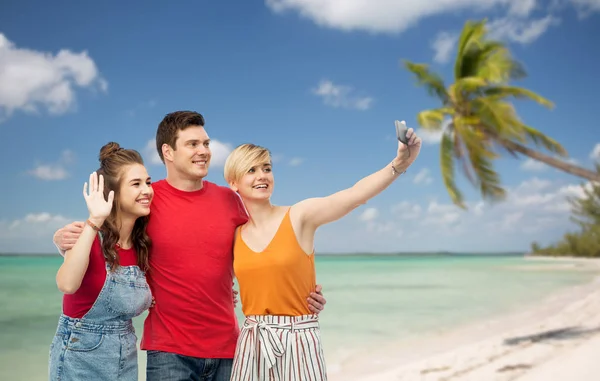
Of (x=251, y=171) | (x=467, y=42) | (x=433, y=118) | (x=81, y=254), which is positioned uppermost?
(x=467, y=42)

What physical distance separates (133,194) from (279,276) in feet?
2.55

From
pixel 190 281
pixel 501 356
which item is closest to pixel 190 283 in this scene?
pixel 190 281

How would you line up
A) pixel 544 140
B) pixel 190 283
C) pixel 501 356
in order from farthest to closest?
pixel 544 140
pixel 501 356
pixel 190 283

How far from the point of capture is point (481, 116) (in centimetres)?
1509

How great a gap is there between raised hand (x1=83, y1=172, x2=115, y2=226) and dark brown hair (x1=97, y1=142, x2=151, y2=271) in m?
0.15

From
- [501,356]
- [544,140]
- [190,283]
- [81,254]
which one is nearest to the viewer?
[81,254]

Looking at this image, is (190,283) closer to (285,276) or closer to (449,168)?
(285,276)

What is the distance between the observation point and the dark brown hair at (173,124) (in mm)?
3188

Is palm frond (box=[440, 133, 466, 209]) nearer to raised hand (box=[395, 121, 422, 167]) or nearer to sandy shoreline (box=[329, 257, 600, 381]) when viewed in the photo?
sandy shoreline (box=[329, 257, 600, 381])

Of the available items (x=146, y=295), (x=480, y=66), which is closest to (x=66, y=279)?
(x=146, y=295)

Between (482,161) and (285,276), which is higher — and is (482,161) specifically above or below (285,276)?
above

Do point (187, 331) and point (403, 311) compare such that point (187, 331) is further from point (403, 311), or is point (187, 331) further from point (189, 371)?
point (403, 311)

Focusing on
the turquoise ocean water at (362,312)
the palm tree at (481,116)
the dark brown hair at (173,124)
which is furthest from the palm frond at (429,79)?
the dark brown hair at (173,124)

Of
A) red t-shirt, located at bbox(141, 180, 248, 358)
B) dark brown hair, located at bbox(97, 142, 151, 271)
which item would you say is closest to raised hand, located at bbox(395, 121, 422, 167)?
red t-shirt, located at bbox(141, 180, 248, 358)
